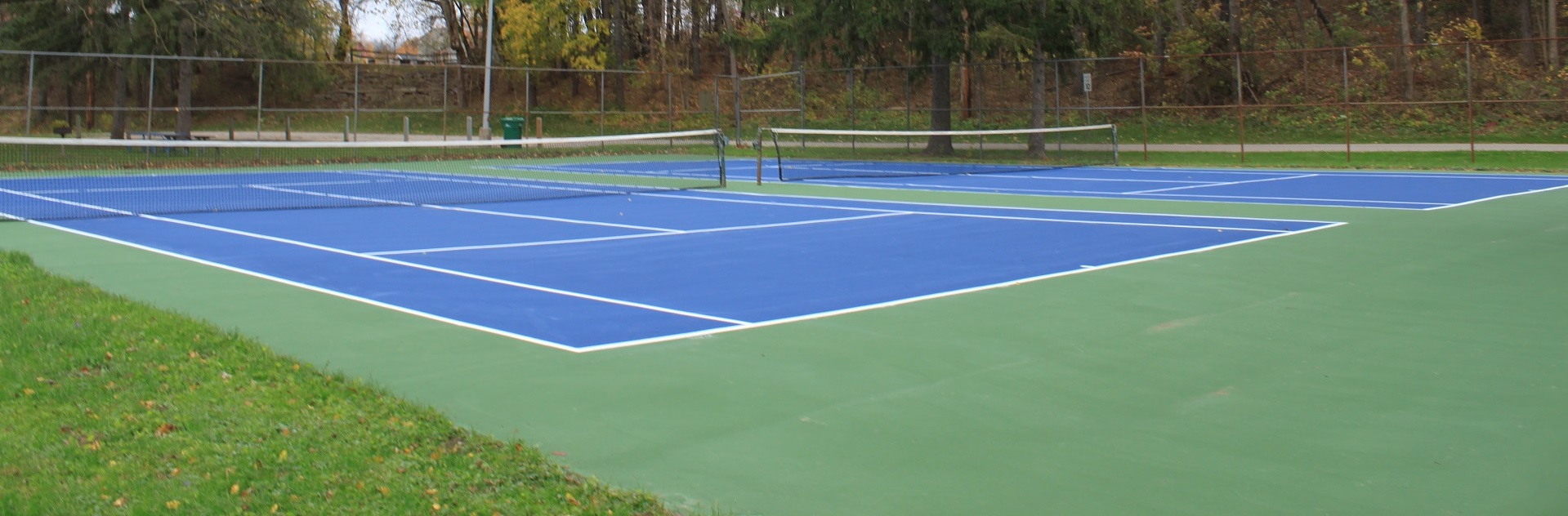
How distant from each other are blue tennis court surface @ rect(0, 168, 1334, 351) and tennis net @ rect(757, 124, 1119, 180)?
8.79 metres

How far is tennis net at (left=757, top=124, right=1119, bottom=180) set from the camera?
28047 mm

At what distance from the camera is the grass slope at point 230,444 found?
474 centimetres

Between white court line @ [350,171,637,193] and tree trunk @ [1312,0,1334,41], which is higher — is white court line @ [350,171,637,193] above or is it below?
below

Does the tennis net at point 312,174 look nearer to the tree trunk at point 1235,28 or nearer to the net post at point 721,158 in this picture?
the net post at point 721,158

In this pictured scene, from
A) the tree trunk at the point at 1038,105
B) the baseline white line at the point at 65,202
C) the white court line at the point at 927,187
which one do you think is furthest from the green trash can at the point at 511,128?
the baseline white line at the point at 65,202

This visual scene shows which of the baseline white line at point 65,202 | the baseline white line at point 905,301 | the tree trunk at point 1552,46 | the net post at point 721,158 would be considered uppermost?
the tree trunk at point 1552,46

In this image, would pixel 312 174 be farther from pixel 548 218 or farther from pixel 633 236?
pixel 633 236

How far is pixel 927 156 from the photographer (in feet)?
112

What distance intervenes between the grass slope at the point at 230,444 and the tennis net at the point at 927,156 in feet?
59.5

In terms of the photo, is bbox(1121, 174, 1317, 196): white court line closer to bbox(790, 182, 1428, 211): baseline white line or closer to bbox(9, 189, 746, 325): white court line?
bbox(790, 182, 1428, 211): baseline white line

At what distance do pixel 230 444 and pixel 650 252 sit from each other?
741 cm

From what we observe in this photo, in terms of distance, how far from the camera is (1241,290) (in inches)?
390

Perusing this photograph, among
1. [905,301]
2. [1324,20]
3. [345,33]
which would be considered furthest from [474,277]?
[345,33]

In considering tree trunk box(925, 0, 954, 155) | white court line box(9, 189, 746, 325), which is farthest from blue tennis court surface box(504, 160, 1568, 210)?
white court line box(9, 189, 746, 325)
